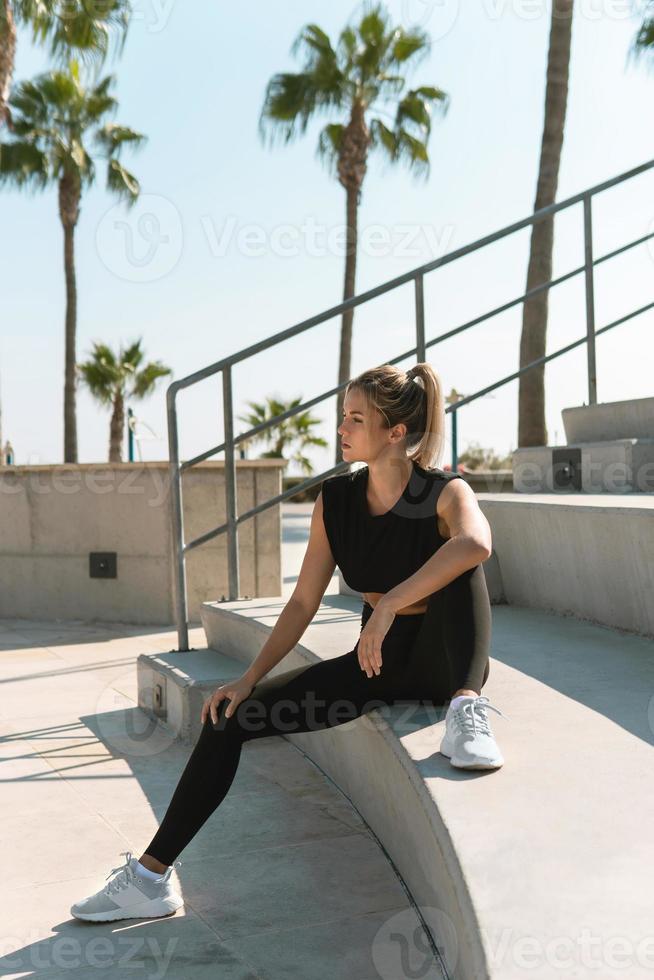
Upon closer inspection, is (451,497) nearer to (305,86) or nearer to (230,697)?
(230,697)

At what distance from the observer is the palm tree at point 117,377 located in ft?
79.4

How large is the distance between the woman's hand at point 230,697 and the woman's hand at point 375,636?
337 millimetres

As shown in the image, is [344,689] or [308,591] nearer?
[344,689]

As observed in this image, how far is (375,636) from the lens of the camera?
2512 millimetres

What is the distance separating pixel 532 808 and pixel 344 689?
69 cm

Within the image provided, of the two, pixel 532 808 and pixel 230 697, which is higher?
pixel 230 697

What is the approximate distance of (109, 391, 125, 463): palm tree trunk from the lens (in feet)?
80.5

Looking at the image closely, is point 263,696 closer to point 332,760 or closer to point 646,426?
point 332,760

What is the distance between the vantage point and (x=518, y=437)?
9906 millimetres

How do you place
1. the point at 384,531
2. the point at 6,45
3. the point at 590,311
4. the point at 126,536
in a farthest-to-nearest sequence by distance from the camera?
the point at 6,45, the point at 126,536, the point at 590,311, the point at 384,531

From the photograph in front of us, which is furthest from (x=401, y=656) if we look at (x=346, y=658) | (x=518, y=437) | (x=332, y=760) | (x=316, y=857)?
(x=518, y=437)

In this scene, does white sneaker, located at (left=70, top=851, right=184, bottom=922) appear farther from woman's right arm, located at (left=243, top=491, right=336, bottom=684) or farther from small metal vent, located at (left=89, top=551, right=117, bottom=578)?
small metal vent, located at (left=89, top=551, right=117, bottom=578)

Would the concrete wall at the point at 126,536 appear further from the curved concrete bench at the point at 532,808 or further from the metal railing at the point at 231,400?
the curved concrete bench at the point at 532,808

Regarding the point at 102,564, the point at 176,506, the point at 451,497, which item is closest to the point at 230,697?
the point at 451,497
